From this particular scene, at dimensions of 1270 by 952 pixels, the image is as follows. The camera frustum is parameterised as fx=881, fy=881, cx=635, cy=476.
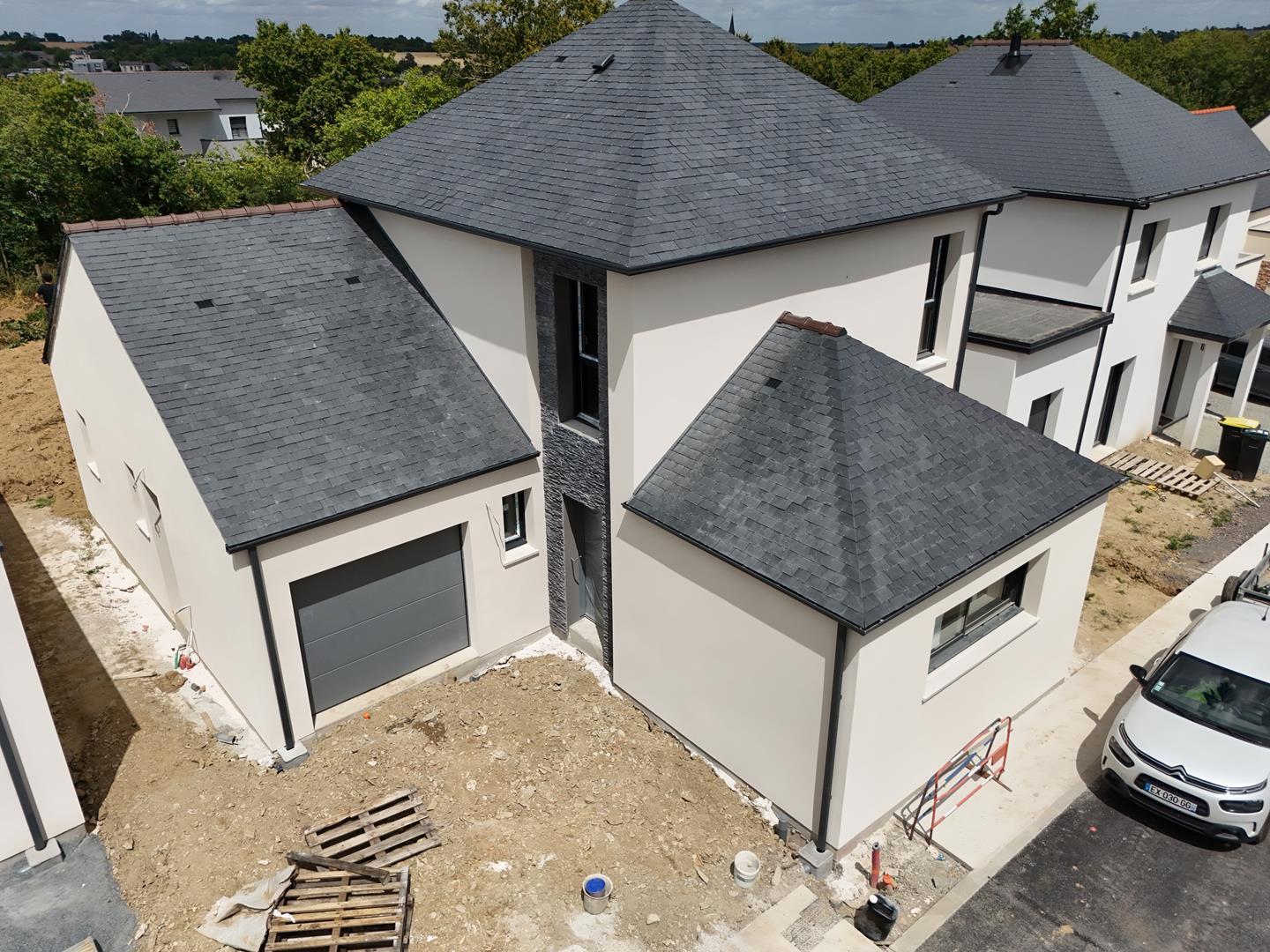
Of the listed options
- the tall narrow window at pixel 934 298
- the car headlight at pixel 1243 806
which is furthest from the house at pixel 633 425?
the car headlight at pixel 1243 806

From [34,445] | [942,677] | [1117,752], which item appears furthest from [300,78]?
[1117,752]

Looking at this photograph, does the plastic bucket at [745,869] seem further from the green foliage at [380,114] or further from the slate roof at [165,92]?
the slate roof at [165,92]

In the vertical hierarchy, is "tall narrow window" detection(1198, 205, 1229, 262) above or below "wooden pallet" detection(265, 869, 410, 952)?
above

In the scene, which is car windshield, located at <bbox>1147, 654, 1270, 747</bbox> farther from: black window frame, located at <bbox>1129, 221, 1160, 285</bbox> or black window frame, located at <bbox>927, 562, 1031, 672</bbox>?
black window frame, located at <bbox>1129, 221, 1160, 285</bbox>

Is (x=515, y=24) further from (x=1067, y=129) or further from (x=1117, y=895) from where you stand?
(x=1117, y=895)

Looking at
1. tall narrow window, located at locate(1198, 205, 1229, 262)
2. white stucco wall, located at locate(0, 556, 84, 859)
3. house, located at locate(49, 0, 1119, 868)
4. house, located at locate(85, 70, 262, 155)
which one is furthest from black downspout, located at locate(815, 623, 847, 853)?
house, located at locate(85, 70, 262, 155)

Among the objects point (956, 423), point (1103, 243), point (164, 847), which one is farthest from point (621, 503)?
point (1103, 243)
